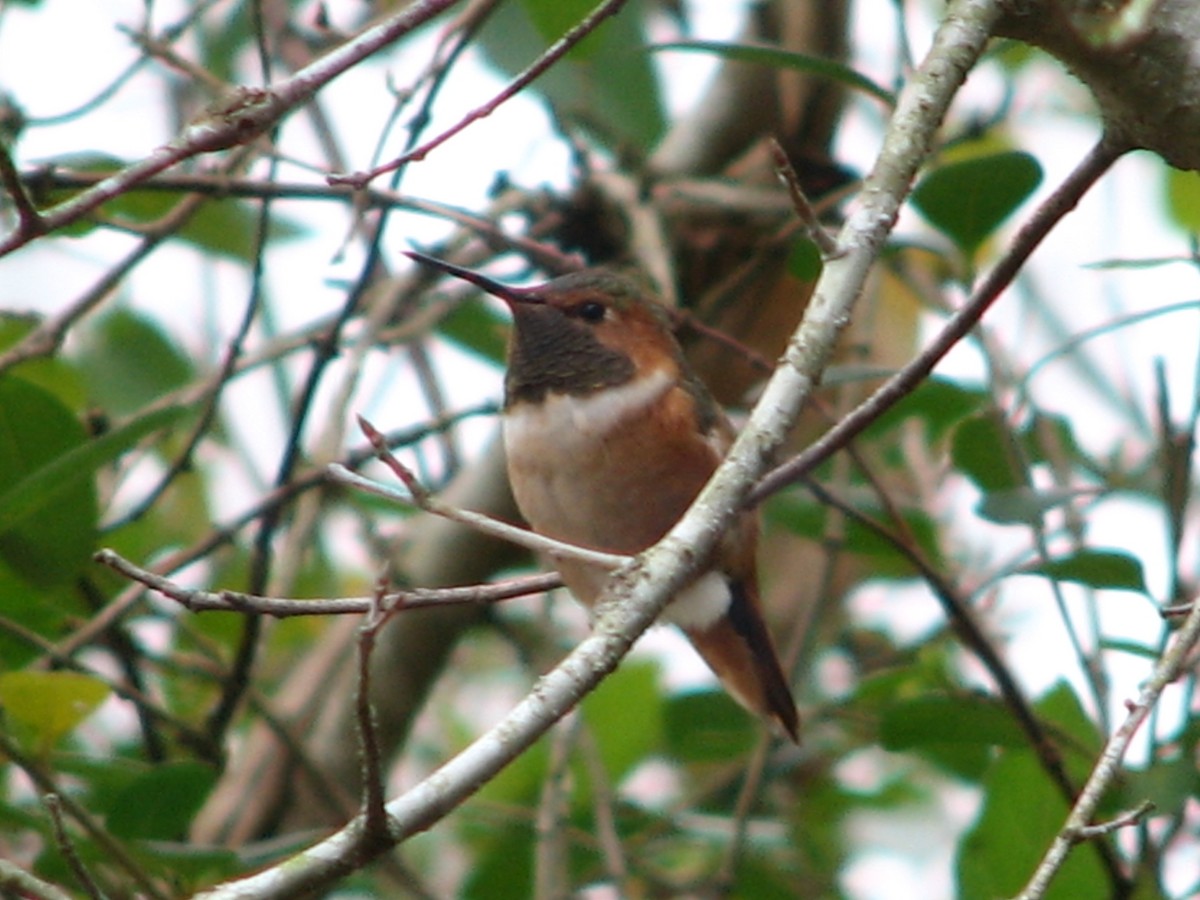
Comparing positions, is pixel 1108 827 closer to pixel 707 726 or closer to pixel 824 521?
pixel 824 521

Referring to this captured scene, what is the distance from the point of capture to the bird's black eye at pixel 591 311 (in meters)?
2.98

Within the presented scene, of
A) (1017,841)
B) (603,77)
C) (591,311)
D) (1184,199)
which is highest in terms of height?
(603,77)

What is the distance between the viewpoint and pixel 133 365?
3.89 m

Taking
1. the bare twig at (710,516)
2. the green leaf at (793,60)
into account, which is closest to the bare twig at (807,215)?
the bare twig at (710,516)

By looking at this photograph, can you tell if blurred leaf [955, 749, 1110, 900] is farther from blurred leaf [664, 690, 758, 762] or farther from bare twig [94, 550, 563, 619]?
bare twig [94, 550, 563, 619]

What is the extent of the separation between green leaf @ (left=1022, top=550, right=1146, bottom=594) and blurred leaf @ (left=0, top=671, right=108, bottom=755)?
134cm

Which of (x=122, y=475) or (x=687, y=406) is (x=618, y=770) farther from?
(x=122, y=475)

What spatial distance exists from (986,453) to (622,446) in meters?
0.62

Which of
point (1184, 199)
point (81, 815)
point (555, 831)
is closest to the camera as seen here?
point (81, 815)

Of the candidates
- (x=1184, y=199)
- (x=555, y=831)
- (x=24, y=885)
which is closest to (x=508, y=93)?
(x=24, y=885)

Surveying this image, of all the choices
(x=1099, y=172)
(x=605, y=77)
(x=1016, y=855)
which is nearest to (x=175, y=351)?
(x=605, y=77)

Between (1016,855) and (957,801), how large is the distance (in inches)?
110

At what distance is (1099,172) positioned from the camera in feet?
5.58

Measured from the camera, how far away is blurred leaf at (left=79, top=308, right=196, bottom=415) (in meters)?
3.82
